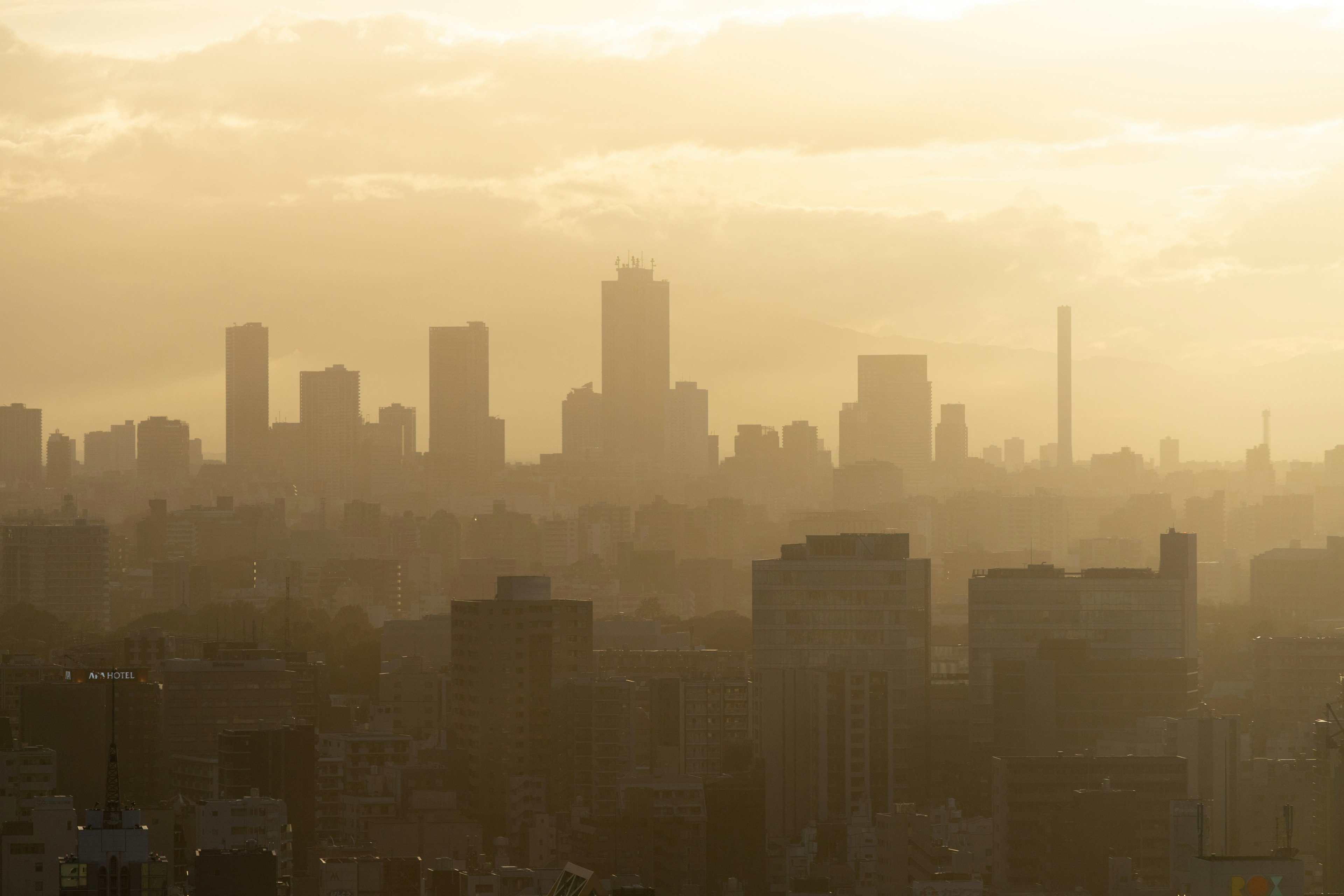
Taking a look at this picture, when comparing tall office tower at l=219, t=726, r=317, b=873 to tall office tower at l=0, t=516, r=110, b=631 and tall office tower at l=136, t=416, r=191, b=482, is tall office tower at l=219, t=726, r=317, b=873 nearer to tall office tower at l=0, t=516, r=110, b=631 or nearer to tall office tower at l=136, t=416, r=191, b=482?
tall office tower at l=0, t=516, r=110, b=631

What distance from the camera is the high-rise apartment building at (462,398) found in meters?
165

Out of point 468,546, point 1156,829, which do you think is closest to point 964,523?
point 468,546

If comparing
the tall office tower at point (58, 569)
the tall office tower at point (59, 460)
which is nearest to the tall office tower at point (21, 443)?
the tall office tower at point (59, 460)

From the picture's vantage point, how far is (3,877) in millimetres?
37125

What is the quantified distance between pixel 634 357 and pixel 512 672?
122m

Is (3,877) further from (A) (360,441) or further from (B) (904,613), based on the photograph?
(A) (360,441)

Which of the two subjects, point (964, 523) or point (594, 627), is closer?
point (594, 627)

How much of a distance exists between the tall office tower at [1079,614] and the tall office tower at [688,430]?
10662 cm

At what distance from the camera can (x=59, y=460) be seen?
15612cm

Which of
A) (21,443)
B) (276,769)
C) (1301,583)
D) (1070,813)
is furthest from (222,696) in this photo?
(21,443)

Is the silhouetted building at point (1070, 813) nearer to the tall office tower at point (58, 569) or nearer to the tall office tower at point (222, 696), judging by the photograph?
the tall office tower at point (222, 696)

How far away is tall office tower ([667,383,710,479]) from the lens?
17288cm

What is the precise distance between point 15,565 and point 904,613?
52132 mm

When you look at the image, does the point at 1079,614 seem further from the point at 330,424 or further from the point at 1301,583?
the point at 330,424
